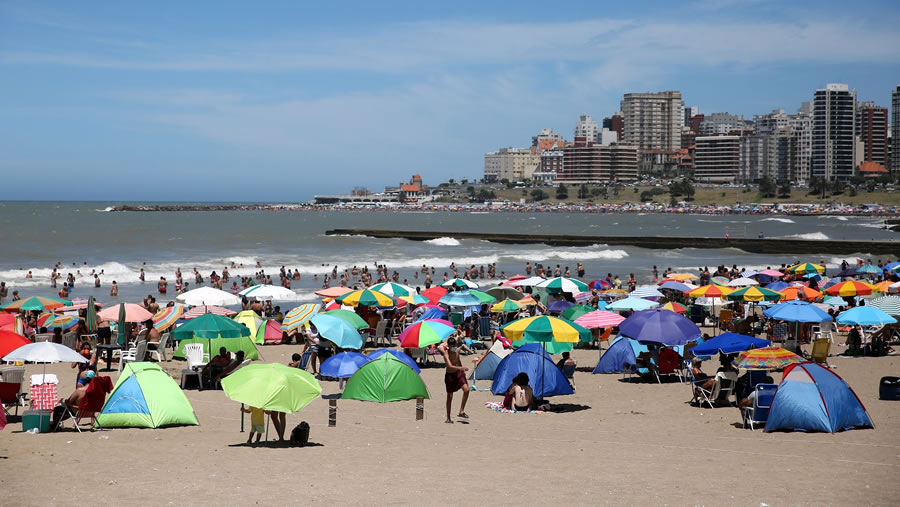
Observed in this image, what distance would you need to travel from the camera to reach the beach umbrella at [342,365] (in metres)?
13.4

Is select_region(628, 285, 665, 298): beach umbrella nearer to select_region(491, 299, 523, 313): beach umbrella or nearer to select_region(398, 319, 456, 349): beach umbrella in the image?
select_region(491, 299, 523, 313): beach umbrella

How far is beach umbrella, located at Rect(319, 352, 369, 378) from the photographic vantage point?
13.4 metres

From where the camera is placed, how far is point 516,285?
2598 cm

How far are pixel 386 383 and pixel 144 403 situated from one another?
3.07m

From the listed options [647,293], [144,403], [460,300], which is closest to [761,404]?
[144,403]

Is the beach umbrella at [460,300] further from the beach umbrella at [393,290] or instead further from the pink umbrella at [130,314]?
the pink umbrella at [130,314]

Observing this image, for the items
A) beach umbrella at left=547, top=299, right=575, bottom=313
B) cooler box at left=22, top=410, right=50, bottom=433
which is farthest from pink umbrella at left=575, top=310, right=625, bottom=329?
cooler box at left=22, top=410, right=50, bottom=433

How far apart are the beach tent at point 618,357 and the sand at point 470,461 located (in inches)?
118

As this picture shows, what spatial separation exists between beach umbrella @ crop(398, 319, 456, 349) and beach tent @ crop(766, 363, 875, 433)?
18.1ft

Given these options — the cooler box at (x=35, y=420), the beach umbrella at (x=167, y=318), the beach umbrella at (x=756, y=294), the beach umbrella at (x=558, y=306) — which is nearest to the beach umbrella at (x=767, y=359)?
the cooler box at (x=35, y=420)

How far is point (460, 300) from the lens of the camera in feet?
66.1

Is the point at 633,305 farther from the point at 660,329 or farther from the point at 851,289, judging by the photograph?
the point at 851,289

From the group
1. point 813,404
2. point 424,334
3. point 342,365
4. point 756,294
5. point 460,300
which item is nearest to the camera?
point 813,404

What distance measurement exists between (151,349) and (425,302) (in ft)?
21.7
